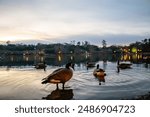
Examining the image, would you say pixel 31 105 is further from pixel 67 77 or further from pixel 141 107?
pixel 67 77

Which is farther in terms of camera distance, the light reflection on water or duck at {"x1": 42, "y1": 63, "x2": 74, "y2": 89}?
duck at {"x1": 42, "y1": 63, "x2": 74, "y2": 89}

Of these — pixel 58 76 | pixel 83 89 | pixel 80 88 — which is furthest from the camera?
pixel 80 88

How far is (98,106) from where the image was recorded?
13.8ft

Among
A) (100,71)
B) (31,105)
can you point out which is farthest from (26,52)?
(31,105)

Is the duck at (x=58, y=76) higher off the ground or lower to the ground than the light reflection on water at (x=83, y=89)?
higher

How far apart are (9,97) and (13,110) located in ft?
16.7

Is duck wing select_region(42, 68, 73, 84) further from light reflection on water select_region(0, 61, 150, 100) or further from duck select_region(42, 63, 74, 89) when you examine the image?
light reflection on water select_region(0, 61, 150, 100)

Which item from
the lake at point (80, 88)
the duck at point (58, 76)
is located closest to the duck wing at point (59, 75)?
the duck at point (58, 76)

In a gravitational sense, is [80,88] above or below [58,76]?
below

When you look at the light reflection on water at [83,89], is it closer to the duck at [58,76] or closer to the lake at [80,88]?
the lake at [80,88]

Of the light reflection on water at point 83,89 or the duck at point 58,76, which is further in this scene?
the duck at point 58,76

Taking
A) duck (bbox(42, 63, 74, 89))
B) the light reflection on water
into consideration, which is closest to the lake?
the light reflection on water

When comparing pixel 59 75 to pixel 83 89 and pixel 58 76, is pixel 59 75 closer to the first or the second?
pixel 58 76

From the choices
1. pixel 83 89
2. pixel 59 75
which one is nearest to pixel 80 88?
pixel 83 89
